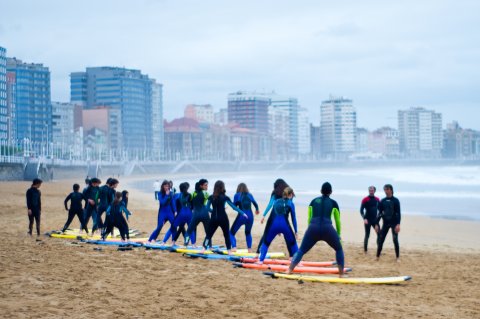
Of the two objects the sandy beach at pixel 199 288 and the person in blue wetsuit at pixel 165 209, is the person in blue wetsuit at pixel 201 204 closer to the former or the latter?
the sandy beach at pixel 199 288

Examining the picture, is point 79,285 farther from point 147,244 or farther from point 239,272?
point 147,244

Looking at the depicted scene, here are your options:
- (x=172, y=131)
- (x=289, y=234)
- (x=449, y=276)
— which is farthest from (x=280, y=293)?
(x=172, y=131)

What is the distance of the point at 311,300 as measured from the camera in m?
9.50

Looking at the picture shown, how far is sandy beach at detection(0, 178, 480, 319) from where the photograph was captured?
336 inches

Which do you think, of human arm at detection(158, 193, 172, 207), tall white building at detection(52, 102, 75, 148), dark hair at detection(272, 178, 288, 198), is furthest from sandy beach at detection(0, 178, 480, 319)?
tall white building at detection(52, 102, 75, 148)

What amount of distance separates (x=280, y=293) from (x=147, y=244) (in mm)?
5475

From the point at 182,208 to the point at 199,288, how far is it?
16.1 ft

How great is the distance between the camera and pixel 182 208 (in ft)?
48.6

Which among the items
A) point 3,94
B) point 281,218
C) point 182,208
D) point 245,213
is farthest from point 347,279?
point 3,94

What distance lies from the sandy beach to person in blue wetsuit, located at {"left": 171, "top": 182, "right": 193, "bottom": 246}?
113cm

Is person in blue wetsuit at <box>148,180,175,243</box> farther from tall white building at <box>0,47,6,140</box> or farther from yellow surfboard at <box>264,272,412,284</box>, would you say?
tall white building at <box>0,47,6,140</box>

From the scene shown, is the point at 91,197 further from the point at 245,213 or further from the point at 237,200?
the point at 245,213

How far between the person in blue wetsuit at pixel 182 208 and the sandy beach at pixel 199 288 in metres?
1.13

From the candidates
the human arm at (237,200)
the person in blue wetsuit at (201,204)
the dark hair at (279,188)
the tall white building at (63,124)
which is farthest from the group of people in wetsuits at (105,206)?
the tall white building at (63,124)
